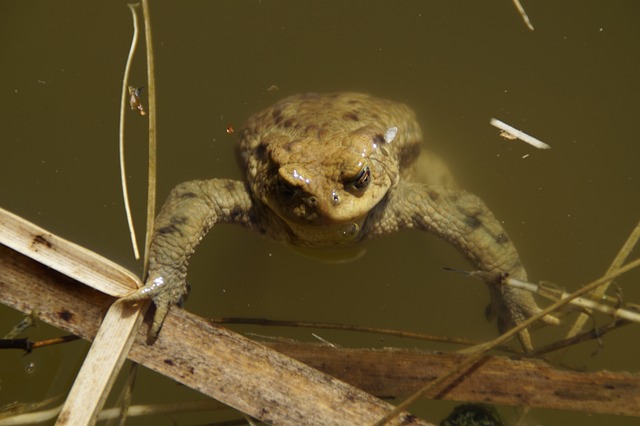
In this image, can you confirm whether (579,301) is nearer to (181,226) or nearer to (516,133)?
(516,133)

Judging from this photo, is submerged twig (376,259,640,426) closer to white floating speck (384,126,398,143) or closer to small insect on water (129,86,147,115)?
white floating speck (384,126,398,143)

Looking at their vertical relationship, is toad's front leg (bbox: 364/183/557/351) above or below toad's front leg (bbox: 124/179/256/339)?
above

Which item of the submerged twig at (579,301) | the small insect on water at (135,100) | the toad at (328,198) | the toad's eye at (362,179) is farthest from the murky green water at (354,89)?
the toad's eye at (362,179)

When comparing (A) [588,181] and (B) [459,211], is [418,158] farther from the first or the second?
(A) [588,181]

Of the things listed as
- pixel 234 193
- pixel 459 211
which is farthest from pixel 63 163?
pixel 459 211

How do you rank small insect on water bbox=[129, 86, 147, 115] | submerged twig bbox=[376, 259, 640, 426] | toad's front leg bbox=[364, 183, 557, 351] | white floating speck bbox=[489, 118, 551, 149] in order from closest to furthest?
submerged twig bbox=[376, 259, 640, 426], toad's front leg bbox=[364, 183, 557, 351], white floating speck bbox=[489, 118, 551, 149], small insect on water bbox=[129, 86, 147, 115]

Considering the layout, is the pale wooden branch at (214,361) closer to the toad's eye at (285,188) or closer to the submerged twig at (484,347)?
the submerged twig at (484,347)

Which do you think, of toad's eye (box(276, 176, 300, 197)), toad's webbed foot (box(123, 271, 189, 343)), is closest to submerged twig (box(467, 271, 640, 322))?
toad's eye (box(276, 176, 300, 197))
